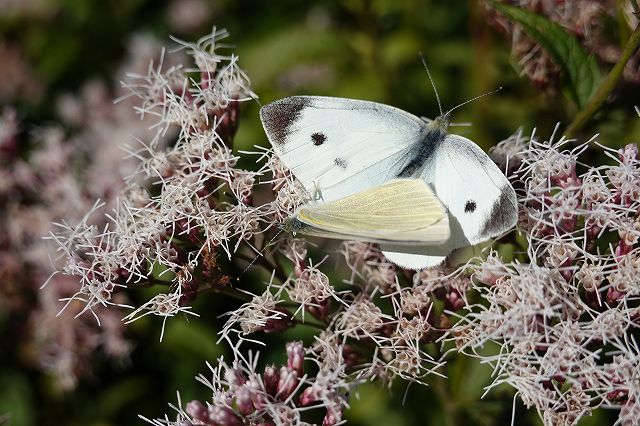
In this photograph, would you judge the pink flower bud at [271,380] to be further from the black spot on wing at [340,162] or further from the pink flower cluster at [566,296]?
the black spot on wing at [340,162]

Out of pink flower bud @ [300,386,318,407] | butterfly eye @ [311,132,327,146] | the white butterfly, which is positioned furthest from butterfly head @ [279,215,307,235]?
pink flower bud @ [300,386,318,407]

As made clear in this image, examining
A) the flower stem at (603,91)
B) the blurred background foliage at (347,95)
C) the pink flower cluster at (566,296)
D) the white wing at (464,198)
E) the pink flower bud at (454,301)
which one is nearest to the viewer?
the pink flower cluster at (566,296)

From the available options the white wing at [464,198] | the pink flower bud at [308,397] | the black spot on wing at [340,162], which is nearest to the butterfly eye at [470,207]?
the white wing at [464,198]

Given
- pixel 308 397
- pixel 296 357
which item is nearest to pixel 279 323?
pixel 296 357

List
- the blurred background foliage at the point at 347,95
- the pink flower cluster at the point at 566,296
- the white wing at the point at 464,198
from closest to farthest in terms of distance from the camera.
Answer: the pink flower cluster at the point at 566,296 < the white wing at the point at 464,198 < the blurred background foliage at the point at 347,95

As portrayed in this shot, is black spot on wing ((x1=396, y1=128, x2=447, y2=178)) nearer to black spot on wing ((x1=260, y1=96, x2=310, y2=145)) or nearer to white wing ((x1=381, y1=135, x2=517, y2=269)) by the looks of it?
white wing ((x1=381, y1=135, x2=517, y2=269))

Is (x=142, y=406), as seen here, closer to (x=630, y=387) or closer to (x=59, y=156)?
(x=59, y=156)
